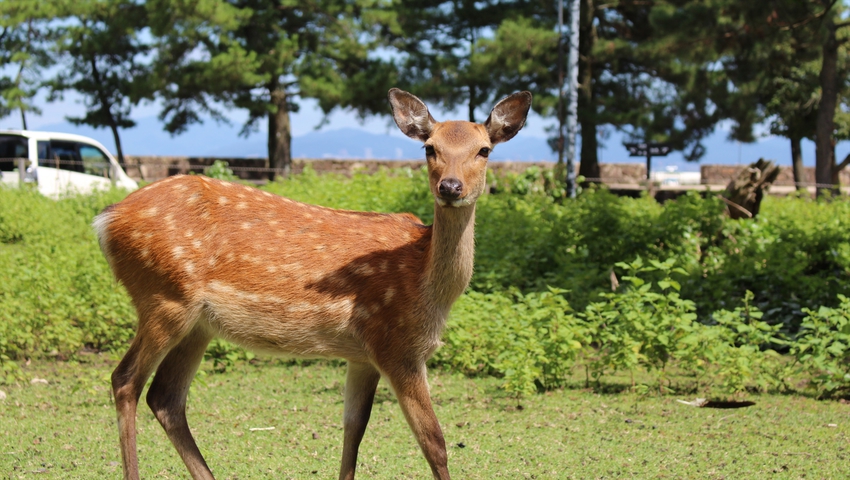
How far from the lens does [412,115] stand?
178 inches

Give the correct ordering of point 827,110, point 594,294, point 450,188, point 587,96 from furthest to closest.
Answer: point 587,96, point 827,110, point 594,294, point 450,188

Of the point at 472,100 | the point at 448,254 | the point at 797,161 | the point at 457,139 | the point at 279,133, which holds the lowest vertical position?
the point at 448,254

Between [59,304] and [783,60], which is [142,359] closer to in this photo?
[59,304]

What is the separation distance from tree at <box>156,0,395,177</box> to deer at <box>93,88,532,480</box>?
61.8 ft

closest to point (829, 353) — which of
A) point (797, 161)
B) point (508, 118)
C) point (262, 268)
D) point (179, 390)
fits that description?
point (508, 118)

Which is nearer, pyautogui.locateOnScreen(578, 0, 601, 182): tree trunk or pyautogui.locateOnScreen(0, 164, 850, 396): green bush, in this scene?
pyautogui.locateOnScreen(0, 164, 850, 396): green bush

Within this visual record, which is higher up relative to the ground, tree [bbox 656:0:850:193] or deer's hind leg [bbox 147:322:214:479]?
tree [bbox 656:0:850:193]

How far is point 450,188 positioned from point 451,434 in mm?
2314

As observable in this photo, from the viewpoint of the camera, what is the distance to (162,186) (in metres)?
4.69

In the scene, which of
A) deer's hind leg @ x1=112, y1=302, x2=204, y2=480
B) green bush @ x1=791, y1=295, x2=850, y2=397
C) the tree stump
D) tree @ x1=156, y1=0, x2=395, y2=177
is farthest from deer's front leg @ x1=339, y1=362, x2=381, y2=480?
tree @ x1=156, y1=0, x2=395, y2=177

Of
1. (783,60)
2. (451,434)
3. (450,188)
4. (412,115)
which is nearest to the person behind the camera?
(450,188)

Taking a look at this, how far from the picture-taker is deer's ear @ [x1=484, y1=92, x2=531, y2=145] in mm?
4559

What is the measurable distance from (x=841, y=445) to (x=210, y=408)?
4122mm

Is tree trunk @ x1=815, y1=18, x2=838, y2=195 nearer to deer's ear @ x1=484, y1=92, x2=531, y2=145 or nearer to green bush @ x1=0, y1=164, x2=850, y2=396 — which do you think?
green bush @ x1=0, y1=164, x2=850, y2=396
